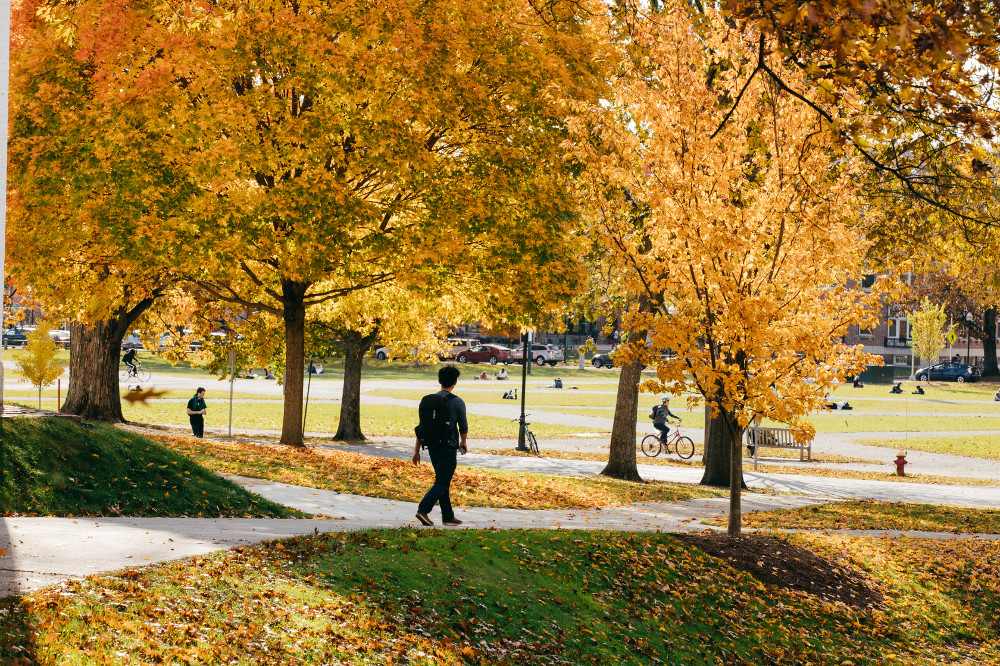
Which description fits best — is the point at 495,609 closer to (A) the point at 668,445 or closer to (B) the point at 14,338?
(A) the point at 668,445

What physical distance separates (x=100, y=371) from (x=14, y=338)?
5695cm

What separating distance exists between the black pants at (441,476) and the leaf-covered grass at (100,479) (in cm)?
182

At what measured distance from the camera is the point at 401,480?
47.5ft

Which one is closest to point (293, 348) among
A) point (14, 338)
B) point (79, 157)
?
point (79, 157)

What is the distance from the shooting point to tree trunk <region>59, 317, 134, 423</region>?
66.4 feet

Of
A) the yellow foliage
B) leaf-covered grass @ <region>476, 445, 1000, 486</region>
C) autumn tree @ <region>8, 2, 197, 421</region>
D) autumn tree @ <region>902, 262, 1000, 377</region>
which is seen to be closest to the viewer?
the yellow foliage

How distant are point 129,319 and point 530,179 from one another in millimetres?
10587

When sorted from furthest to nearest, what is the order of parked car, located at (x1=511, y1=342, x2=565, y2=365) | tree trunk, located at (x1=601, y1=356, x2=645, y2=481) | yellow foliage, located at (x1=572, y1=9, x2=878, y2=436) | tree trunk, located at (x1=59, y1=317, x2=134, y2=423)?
parked car, located at (x1=511, y1=342, x2=565, y2=365) → tree trunk, located at (x1=59, y1=317, x2=134, y2=423) → tree trunk, located at (x1=601, y1=356, x2=645, y2=481) → yellow foliage, located at (x1=572, y1=9, x2=878, y2=436)

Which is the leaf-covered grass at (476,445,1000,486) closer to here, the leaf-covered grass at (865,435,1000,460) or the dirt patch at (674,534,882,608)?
the leaf-covered grass at (865,435,1000,460)

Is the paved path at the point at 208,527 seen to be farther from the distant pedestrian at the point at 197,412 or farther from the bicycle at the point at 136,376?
the bicycle at the point at 136,376

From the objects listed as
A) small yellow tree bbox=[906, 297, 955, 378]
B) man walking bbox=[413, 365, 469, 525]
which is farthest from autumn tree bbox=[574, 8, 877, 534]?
small yellow tree bbox=[906, 297, 955, 378]

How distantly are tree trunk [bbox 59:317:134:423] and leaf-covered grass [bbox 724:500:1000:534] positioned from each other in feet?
44.9

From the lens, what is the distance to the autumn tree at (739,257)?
9516 millimetres

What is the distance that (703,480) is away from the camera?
1952cm
